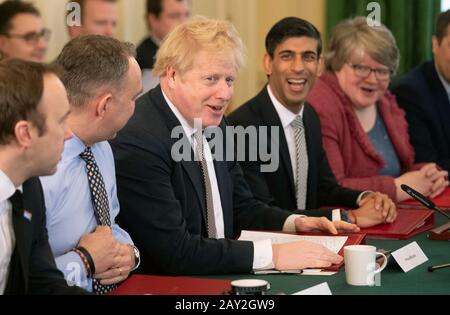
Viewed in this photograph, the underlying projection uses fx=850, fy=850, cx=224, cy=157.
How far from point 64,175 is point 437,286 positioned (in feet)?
3.48

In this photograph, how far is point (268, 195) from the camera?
3.38 metres

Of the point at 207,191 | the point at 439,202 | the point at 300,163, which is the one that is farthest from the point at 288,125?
the point at 207,191

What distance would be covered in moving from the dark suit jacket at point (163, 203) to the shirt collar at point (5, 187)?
2.30ft

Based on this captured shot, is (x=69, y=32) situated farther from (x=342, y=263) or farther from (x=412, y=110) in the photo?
(x=342, y=263)

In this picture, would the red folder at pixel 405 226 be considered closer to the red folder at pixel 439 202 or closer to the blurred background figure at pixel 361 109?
the red folder at pixel 439 202

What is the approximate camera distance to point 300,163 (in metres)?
3.57

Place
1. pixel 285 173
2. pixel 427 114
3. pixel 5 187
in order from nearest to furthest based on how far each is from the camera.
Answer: pixel 5 187 → pixel 285 173 → pixel 427 114

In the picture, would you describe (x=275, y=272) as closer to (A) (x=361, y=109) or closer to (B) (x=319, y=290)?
(B) (x=319, y=290)

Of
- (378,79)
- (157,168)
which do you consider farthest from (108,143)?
(378,79)

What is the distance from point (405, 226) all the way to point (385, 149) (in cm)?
107

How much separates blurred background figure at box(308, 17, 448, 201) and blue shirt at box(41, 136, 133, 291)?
5.35 ft

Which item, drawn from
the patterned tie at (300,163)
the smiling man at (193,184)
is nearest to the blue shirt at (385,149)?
the patterned tie at (300,163)

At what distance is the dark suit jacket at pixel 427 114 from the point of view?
4.22 metres

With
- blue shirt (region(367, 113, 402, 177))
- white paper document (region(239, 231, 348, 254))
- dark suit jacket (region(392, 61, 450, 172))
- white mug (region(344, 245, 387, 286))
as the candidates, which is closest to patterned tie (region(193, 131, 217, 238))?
white paper document (region(239, 231, 348, 254))
